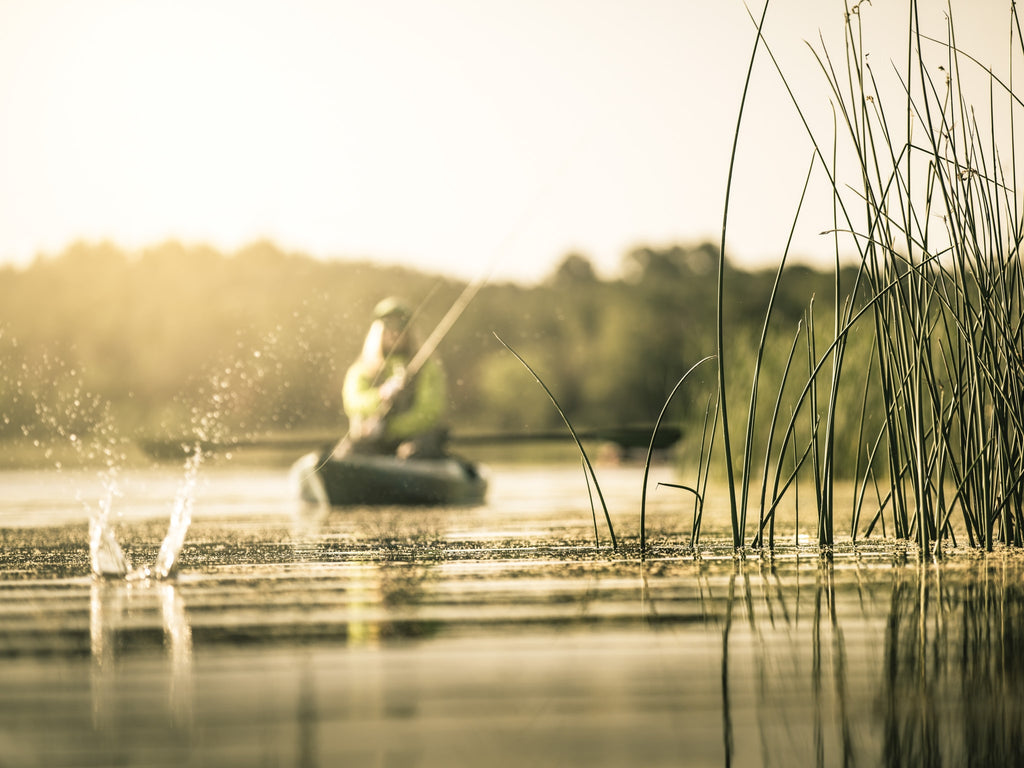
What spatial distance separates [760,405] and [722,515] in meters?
3.17

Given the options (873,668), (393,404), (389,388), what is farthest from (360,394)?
(873,668)

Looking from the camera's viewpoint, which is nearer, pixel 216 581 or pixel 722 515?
pixel 216 581

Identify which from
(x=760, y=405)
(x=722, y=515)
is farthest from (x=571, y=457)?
(x=722, y=515)

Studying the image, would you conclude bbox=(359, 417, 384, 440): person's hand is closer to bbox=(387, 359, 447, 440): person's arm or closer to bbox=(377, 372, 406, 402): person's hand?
bbox=(387, 359, 447, 440): person's arm

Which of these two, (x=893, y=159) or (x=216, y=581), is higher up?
(x=893, y=159)

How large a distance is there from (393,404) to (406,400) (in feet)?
0.55

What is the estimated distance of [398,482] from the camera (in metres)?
7.51

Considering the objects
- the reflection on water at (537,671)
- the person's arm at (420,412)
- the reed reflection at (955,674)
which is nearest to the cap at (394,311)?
the person's arm at (420,412)

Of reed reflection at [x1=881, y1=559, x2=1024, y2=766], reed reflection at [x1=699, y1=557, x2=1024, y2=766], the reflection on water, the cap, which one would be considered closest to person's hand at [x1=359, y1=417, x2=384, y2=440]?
the cap

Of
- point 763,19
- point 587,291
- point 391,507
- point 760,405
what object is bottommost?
point 391,507

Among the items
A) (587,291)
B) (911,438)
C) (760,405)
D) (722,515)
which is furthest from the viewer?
(587,291)

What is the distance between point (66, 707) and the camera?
1.43 metres

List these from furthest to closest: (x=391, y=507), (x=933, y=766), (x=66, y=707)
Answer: (x=391, y=507) → (x=66, y=707) → (x=933, y=766)

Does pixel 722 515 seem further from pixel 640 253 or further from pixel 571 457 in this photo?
pixel 640 253
